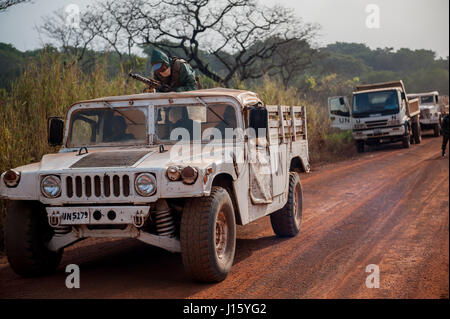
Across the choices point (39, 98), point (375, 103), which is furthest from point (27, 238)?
point (375, 103)

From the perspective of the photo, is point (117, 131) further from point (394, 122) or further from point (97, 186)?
point (394, 122)

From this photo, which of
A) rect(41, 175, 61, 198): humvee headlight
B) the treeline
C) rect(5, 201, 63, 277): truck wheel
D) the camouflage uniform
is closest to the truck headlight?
the treeline

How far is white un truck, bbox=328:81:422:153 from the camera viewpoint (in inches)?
832

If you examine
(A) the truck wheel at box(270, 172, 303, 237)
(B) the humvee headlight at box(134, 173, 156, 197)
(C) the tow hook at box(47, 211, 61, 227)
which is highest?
(B) the humvee headlight at box(134, 173, 156, 197)

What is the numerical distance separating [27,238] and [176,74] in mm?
3081

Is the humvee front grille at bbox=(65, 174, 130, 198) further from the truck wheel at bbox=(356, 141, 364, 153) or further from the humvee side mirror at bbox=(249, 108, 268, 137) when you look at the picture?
the truck wheel at bbox=(356, 141, 364, 153)

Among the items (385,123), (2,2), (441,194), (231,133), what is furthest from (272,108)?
(385,123)

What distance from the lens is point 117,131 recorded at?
6117 mm

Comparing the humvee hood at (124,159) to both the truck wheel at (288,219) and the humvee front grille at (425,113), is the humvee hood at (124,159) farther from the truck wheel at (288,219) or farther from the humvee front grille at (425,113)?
the humvee front grille at (425,113)

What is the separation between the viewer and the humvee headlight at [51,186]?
4.83 meters

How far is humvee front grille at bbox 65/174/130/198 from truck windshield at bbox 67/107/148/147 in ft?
3.98

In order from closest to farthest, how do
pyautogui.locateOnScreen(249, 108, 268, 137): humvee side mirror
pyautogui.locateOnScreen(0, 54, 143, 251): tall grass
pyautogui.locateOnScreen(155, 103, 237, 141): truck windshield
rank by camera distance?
pyautogui.locateOnScreen(249, 108, 268, 137): humvee side mirror < pyautogui.locateOnScreen(155, 103, 237, 141): truck windshield < pyautogui.locateOnScreen(0, 54, 143, 251): tall grass

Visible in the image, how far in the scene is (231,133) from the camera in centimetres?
590
